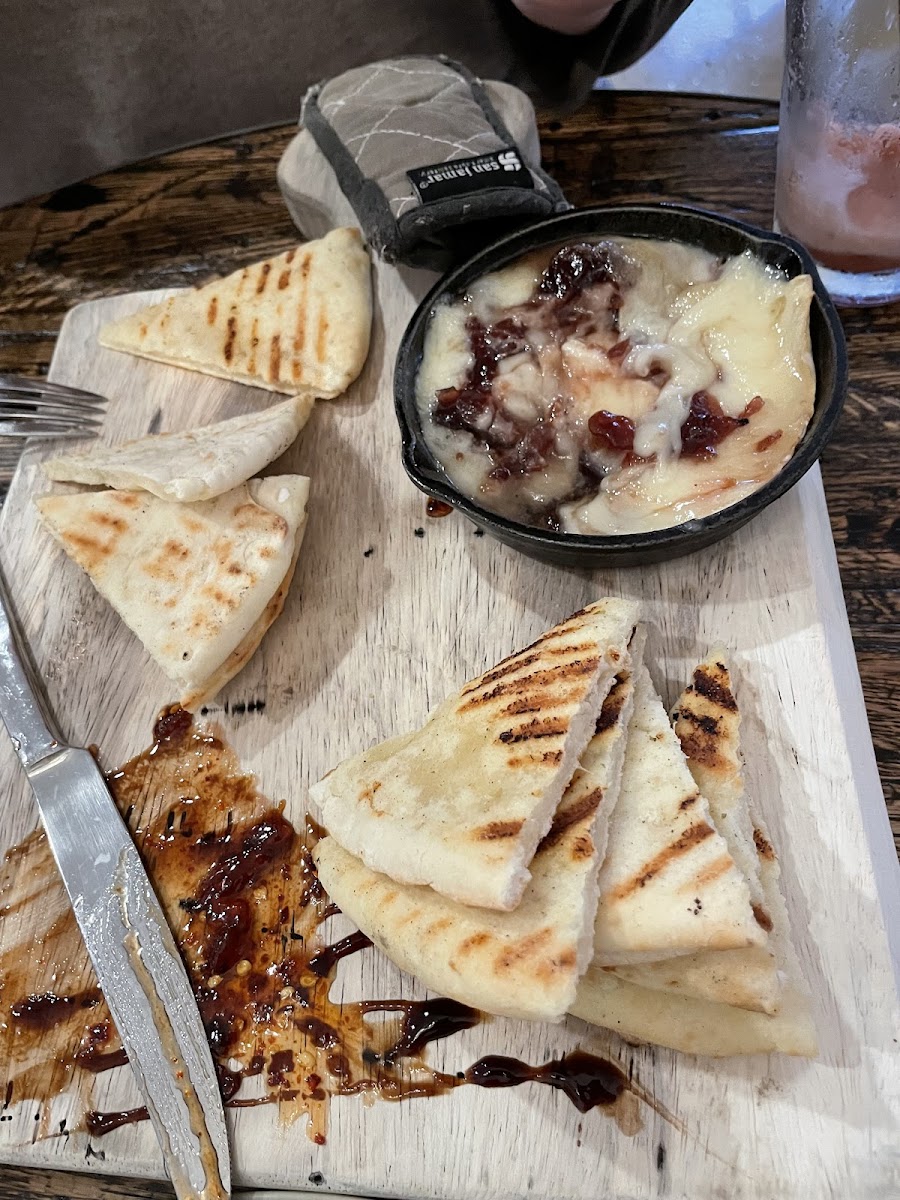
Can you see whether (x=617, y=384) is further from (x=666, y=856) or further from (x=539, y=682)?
(x=666, y=856)

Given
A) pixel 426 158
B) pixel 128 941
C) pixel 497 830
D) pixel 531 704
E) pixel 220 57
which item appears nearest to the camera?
pixel 497 830

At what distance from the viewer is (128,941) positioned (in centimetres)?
219

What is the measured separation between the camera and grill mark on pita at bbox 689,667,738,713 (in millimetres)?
2182

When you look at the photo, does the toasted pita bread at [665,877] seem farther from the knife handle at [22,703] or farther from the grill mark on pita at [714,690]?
the knife handle at [22,703]

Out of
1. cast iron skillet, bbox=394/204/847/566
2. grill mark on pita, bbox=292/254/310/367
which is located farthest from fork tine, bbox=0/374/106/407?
cast iron skillet, bbox=394/204/847/566

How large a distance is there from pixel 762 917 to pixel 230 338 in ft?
7.70

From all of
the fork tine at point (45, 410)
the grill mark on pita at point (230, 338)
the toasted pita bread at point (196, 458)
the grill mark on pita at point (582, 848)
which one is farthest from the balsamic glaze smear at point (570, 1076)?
the fork tine at point (45, 410)

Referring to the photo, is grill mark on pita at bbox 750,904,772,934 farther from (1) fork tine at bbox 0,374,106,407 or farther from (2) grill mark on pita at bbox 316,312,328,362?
(1) fork tine at bbox 0,374,106,407

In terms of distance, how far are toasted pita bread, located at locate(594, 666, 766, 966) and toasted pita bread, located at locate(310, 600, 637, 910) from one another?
151 millimetres

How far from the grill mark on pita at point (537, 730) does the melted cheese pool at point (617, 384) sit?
58 cm

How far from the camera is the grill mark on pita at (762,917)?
1.86 meters

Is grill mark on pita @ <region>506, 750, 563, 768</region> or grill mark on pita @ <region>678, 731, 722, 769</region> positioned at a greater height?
grill mark on pita @ <region>506, 750, 563, 768</region>

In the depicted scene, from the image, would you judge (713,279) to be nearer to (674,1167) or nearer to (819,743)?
(819,743)

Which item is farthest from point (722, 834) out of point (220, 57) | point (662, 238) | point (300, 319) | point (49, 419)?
point (220, 57)
